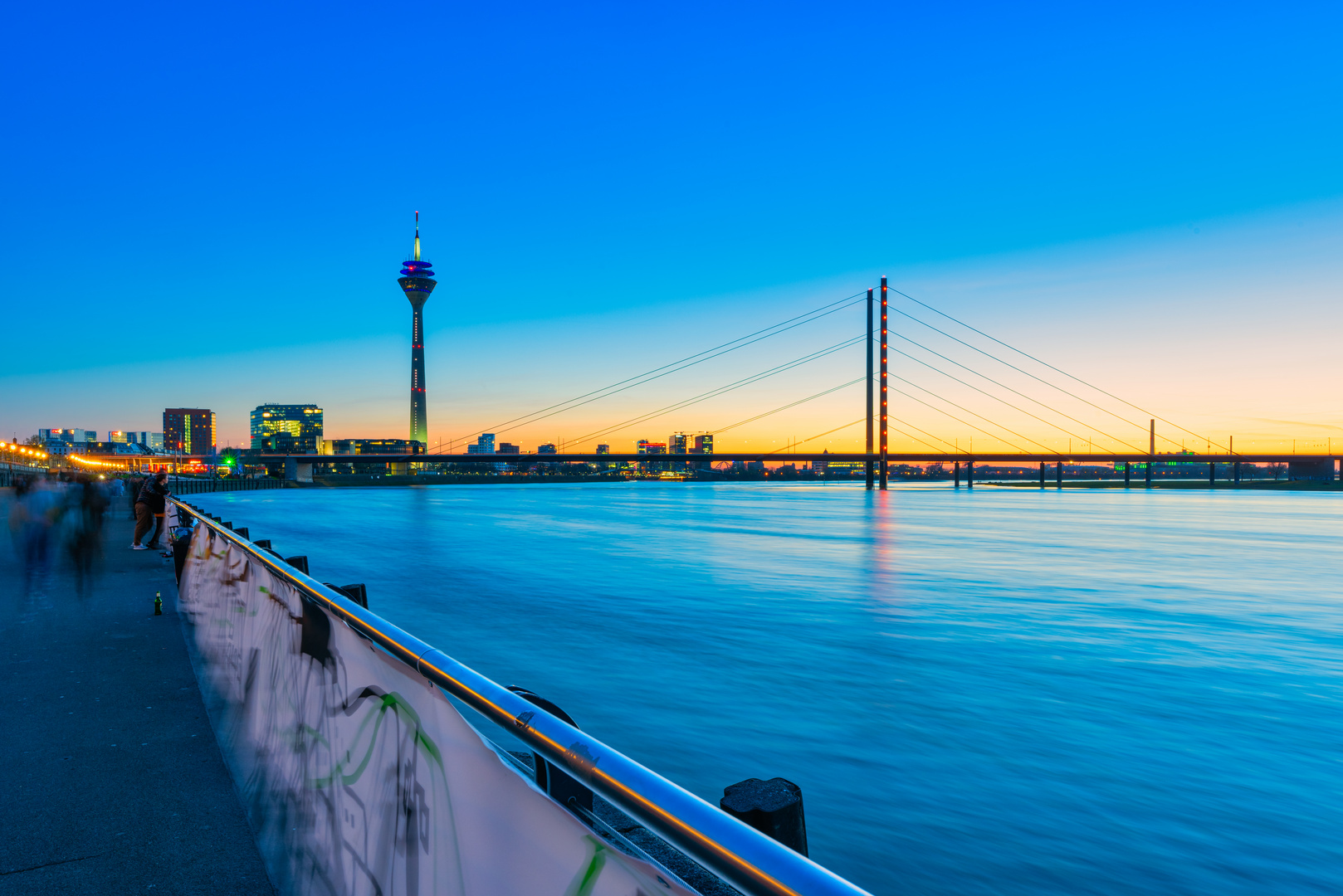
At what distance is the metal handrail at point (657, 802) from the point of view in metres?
1.11

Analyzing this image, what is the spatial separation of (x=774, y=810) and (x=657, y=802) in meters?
0.47

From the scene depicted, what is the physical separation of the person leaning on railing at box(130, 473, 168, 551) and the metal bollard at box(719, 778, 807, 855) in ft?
60.9

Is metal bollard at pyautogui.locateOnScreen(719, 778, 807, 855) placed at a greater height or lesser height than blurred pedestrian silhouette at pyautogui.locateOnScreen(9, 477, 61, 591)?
greater

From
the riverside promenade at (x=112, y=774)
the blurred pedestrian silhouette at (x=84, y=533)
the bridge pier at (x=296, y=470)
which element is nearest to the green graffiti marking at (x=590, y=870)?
the riverside promenade at (x=112, y=774)

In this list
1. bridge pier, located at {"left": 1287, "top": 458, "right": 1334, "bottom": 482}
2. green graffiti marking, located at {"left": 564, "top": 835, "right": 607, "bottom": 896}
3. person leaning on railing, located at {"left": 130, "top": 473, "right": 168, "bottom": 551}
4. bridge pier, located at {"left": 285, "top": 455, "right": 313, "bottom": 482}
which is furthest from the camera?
bridge pier, located at {"left": 285, "top": 455, "right": 313, "bottom": 482}

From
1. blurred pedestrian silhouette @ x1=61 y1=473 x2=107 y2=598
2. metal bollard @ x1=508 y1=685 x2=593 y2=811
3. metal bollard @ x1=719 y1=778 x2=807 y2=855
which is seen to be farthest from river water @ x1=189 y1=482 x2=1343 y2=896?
blurred pedestrian silhouette @ x1=61 y1=473 x2=107 y2=598

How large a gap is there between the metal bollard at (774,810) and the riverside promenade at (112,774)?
269 cm

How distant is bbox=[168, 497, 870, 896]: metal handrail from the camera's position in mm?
1112

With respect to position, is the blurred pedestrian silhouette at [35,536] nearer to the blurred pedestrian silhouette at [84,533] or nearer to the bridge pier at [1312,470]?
the blurred pedestrian silhouette at [84,533]

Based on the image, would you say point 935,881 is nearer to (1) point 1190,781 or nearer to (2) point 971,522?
(1) point 1190,781

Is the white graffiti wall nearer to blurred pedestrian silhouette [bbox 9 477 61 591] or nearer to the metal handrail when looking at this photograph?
the metal handrail

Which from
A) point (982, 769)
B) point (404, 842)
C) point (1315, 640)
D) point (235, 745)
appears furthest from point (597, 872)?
point (1315, 640)

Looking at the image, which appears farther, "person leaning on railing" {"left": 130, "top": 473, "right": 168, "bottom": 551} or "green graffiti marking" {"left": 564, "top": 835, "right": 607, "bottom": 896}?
"person leaning on railing" {"left": 130, "top": 473, "right": 168, "bottom": 551}

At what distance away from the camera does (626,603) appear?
48.9 feet
